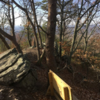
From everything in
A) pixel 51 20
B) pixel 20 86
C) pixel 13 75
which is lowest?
pixel 20 86

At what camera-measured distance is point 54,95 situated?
3.81m

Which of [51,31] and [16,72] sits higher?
[51,31]

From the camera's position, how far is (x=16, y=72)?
4090mm

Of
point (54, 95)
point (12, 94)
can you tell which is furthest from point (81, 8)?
point (12, 94)

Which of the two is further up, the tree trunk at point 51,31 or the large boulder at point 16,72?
the tree trunk at point 51,31

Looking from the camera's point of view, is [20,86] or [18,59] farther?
[18,59]

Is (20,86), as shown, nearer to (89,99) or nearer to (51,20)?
(51,20)

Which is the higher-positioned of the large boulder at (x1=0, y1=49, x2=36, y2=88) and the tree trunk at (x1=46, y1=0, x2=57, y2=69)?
the tree trunk at (x1=46, y1=0, x2=57, y2=69)

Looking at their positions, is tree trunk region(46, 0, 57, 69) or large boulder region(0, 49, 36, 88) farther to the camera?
large boulder region(0, 49, 36, 88)

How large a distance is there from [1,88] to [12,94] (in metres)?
0.61

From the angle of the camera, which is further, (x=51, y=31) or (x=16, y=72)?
(x=16, y=72)

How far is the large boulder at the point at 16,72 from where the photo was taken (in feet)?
13.2

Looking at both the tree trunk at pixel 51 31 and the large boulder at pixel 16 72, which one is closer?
the tree trunk at pixel 51 31

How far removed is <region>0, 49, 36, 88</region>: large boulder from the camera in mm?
4016
